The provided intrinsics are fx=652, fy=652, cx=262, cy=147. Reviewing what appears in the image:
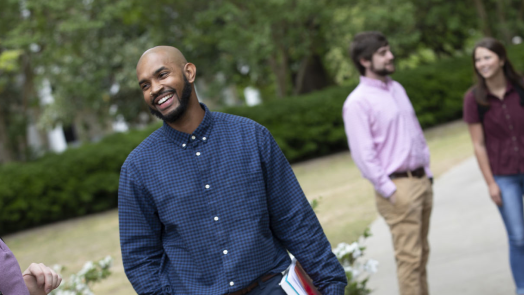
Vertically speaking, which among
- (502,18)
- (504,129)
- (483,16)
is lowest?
(502,18)

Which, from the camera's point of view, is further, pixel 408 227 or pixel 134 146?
pixel 134 146

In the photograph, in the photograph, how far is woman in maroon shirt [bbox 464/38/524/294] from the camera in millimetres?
4672

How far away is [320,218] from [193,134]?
25.0 ft

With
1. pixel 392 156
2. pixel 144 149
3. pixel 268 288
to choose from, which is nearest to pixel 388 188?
pixel 392 156

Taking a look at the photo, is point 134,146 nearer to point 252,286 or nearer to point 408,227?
point 408,227

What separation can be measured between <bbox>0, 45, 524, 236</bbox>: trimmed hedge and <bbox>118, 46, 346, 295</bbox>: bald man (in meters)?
12.3

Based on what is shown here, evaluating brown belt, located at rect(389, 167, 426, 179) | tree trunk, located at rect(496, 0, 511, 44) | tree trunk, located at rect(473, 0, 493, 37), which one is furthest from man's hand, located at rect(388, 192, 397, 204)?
tree trunk, located at rect(496, 0, 511, 44)

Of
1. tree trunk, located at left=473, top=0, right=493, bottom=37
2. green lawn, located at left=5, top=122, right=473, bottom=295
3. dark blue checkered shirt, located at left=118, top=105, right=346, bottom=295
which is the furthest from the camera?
tree trunk, located at left=473, top=0, right=493, bottom=37

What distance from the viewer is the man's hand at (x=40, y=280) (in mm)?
2457

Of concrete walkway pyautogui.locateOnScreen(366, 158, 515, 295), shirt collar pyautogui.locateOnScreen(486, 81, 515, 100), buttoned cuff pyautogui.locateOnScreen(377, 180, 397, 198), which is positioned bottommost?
concrete walkway pyautogui.locateOnScreen(366, 158, 515, 295)

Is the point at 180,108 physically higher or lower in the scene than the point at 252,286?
higher

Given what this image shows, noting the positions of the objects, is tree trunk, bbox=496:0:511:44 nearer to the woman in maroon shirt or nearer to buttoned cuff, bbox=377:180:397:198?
the woman in maroon shirt

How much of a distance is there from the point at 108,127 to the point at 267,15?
1099cm

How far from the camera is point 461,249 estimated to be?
6.62m
